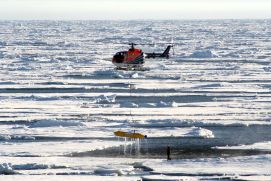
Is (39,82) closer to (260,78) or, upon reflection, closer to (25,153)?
(260,78)

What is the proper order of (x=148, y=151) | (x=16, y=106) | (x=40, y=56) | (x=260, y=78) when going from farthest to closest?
(x=40, y=56) → (x=260, y=78) → (x=16, y=106) → (x=148, y=151)

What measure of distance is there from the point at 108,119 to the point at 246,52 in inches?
1487

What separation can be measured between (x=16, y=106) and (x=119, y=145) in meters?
9.15

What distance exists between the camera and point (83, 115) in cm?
2652

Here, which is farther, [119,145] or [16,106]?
[16,106]

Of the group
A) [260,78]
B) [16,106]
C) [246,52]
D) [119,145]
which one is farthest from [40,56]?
[119,145]

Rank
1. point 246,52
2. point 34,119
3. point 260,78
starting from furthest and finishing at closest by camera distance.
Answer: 1. point 246,52
2. point 260,78
3. point 34,119

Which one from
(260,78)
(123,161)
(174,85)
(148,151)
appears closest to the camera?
(123,161)

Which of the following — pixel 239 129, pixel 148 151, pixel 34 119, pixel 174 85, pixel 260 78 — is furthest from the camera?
pixel 260 78

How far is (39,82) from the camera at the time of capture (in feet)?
124

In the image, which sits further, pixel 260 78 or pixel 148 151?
pixel 260 78

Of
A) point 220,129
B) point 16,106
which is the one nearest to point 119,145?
point 220,129

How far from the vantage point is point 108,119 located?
25656 mm

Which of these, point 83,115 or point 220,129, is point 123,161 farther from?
point 83,115
